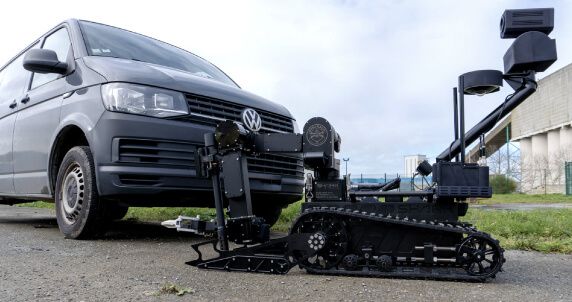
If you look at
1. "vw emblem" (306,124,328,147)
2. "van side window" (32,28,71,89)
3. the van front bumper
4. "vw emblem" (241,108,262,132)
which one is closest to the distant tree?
"vw emblem" (241,108,262,132)

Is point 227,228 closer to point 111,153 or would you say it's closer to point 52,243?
point 111,153

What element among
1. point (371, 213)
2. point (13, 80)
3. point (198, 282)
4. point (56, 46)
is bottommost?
point (198, 282)

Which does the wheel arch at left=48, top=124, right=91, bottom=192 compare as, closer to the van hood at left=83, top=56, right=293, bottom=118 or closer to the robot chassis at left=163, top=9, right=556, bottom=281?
the van hood at left=83, top=56, right=293, bottom=118

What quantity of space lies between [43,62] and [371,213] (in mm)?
3552

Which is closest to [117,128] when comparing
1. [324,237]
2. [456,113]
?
[324,237]

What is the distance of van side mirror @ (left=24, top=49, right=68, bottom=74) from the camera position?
4.85 m

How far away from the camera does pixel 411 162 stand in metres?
4.98

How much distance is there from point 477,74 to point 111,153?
3.03 metres

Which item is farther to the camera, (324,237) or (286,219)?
(286,219)

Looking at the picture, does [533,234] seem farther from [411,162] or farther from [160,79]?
[160,79]

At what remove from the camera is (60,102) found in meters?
5.04

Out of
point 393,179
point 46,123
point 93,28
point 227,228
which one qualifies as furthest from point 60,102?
point 393,179

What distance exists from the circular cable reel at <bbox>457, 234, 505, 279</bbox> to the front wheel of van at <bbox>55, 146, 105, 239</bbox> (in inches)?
122

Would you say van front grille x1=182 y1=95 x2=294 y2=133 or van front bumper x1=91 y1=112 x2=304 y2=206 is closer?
van front bumper x1=91 y1=112 x2=304 y2=206
